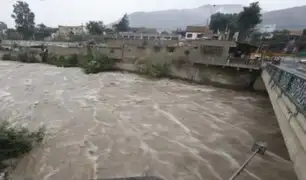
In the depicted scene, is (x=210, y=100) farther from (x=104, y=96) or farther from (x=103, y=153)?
(x=103, y=153)

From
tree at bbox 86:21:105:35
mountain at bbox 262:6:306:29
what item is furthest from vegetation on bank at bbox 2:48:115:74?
mountain at bbox 262:6:306:29

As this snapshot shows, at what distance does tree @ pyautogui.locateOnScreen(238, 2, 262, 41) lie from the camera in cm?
3516

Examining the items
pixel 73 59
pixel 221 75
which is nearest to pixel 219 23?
pixel 221 75

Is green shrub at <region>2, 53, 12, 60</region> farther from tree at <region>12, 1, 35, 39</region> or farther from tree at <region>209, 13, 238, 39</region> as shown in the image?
tree at <region>209, 13, 238, 39</region>

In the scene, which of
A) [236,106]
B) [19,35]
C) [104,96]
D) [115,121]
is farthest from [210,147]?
[19,35]

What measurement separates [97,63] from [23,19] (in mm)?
34187

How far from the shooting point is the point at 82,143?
7.16 m

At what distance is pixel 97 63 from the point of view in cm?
2322

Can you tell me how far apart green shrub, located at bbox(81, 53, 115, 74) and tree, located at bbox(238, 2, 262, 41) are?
24079mm

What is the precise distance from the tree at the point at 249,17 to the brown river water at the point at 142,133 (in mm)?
25956

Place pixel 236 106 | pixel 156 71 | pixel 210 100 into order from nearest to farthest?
pixel 236 106 → pixel 210 100 → pixel 156 71

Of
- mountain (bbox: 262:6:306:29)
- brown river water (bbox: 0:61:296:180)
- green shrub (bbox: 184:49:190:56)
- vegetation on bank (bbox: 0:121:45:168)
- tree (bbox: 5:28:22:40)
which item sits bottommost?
brown river water (bbox: 0:61:296:180)

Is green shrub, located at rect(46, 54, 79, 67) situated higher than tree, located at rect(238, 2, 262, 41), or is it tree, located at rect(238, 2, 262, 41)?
tree, located at rect(238, 2, 262, 41)

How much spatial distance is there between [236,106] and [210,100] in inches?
68.3
